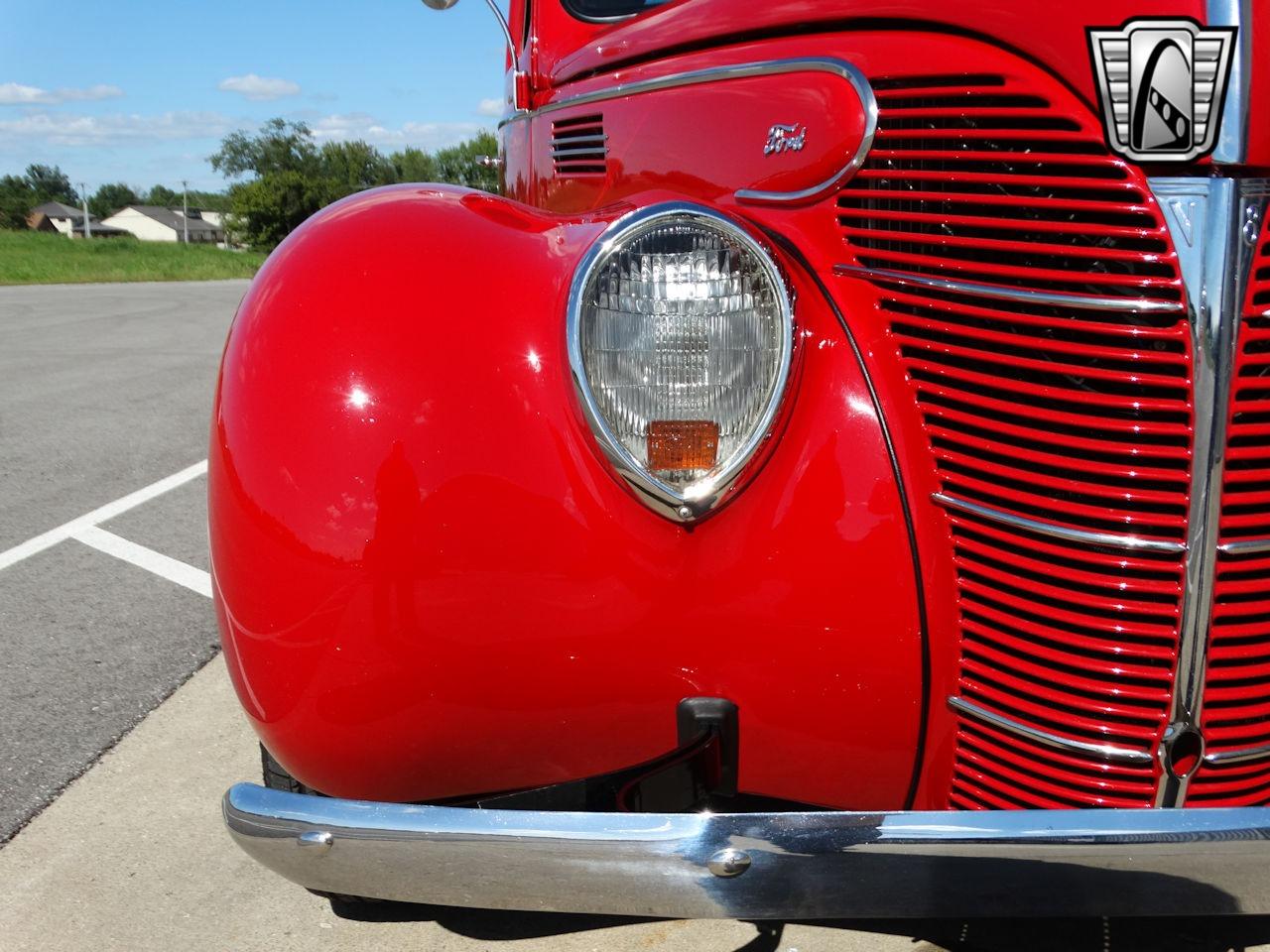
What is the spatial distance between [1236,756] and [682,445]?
2.74 ft

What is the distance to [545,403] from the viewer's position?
158cm

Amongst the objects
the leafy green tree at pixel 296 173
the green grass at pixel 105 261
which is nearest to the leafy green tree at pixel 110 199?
the leafy green tree at pixel 296 173

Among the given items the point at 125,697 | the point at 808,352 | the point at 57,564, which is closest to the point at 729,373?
the point at 808,352

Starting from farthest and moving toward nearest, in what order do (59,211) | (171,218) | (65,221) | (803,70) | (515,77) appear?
(171,218) → (65,221) → (59,211) → (515,77) → (803,70)

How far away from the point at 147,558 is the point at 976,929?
3.22 m

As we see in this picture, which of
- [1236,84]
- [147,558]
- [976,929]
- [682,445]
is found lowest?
[976,929]

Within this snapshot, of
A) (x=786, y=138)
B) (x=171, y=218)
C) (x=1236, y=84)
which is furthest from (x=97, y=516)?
(x=171, y=218)

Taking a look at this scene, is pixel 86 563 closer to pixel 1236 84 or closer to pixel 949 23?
pixel 949 23

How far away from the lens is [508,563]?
1.55 m

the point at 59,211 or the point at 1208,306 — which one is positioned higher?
the point at 59,211

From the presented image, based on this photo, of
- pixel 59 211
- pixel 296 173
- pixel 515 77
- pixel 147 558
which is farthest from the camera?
pixel 59 211

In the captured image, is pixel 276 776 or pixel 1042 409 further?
pixel 276 776

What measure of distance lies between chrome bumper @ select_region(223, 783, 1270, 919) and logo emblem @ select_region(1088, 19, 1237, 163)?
80 centimetres

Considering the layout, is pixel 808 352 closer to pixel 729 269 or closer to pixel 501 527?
pixel 729 269
